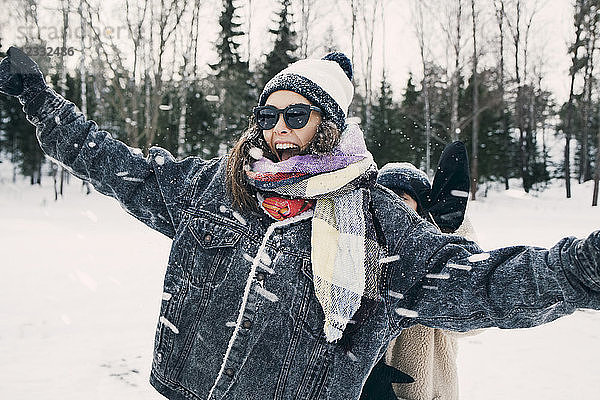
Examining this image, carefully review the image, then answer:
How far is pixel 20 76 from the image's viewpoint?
4.93 ft

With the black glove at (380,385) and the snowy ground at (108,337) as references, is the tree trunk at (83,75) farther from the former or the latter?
the black glove at (380,385)

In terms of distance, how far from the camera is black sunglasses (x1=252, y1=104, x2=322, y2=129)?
142cm

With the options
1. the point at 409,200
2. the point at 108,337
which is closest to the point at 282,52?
the point at 108,337

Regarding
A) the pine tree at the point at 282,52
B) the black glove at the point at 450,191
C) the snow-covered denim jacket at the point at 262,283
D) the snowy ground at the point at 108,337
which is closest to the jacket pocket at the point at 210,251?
the snow-covered denim jacket at the point at 262,283

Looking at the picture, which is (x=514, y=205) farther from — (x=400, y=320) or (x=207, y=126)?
(x=400, y=320)

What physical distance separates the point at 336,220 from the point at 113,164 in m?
0.66

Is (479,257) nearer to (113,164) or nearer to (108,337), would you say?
Answer: (113,164)

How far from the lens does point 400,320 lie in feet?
4.26

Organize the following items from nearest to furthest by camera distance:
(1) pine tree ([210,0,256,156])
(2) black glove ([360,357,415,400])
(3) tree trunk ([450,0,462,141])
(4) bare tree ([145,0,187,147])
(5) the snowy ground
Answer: (2) black glove ([360,357,415,400]) → (5) the snowy ground → (4) bare tree ([145,0,187,147]) → (3) tree trunk ([450,0,462,141]) → (1) pine tree ([210,0,256,156])

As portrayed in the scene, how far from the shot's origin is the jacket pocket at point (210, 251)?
1406 mm

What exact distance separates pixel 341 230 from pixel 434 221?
102 cm

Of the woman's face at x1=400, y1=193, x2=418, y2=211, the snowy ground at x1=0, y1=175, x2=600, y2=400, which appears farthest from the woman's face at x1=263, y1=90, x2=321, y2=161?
the snowy ground at x1=0, y1=175, x2=600, y2=400

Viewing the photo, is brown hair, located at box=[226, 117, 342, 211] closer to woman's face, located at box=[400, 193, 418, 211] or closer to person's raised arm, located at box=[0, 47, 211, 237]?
person's raised arm, located at box=[0, 47, 211, 237]

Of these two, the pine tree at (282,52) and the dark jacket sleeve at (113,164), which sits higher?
the pine tree at (282,52)
